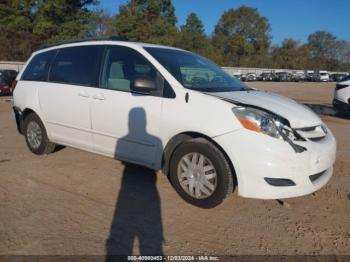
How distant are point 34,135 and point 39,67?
3.65 feet

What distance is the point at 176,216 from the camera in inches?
145

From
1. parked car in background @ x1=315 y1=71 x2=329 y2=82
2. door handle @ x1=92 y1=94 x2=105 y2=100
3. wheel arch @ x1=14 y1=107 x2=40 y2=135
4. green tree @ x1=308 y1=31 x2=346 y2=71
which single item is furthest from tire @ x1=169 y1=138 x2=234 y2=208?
green tree @ x1=308 y1=31 x2=346 y2=71

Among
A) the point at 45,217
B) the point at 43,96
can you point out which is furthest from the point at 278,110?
the point at 43,96

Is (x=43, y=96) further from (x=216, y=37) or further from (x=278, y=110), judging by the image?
(x=216, y=37)

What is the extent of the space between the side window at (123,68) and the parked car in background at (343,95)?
793cm

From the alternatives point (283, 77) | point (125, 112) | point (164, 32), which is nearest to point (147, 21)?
point (164, 32)

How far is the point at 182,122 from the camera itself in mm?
3857

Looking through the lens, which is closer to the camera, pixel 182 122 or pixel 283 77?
pixel 182 122

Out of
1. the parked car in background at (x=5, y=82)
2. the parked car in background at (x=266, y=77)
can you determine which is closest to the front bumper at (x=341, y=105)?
the parked car in background at (x=5, y=82)

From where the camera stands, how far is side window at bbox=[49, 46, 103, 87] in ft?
15.6

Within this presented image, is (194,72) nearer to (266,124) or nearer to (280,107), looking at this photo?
(280,107)

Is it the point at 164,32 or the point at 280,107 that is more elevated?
the point at 164,32

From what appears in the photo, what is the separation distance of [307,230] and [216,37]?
90.2 m

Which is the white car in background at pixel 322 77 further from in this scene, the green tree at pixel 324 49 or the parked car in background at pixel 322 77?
the green tree at pixel 324 49
